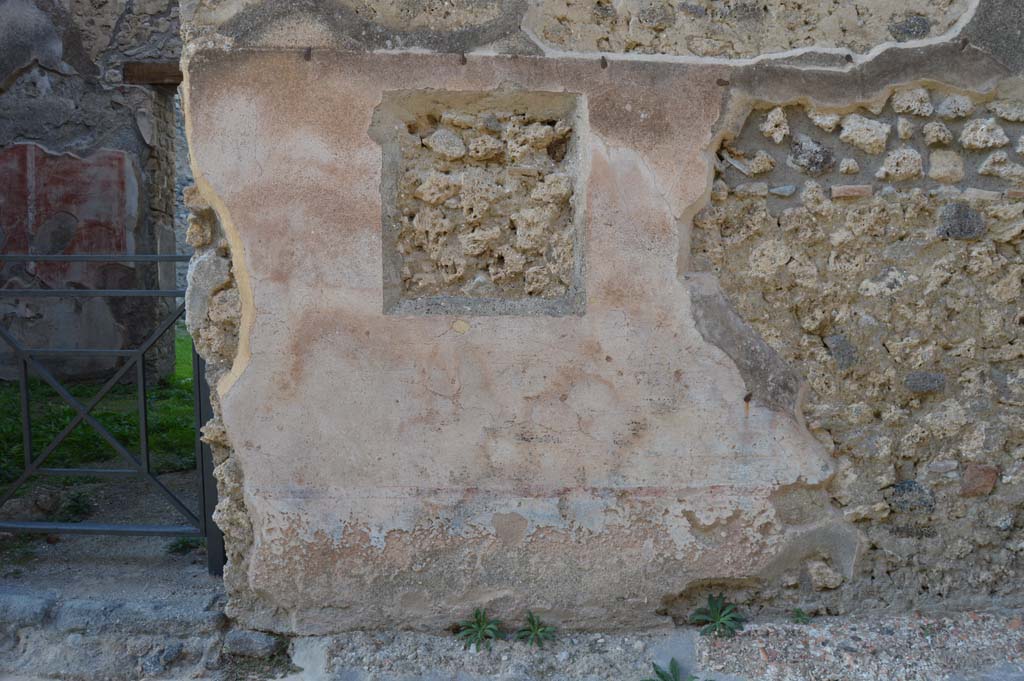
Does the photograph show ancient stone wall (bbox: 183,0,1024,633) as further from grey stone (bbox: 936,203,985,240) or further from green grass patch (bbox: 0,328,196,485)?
green grass patch (bbox: 0,328,196,485)

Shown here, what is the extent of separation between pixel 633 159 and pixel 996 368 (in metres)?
1.30

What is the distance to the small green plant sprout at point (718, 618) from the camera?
233 centimetres

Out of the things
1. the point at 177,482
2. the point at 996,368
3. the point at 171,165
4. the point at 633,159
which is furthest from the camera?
the point at 171,165

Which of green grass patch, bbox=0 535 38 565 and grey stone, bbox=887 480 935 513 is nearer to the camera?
grey stone, bbox=887 480 935 513

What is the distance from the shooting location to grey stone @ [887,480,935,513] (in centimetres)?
239

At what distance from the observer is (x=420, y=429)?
227 centimetres

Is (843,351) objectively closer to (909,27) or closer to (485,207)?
(909,27)

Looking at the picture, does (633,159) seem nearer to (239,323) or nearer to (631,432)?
(631,432)

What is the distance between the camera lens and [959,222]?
2342 mm

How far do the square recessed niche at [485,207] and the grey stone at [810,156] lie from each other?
639 millimetres

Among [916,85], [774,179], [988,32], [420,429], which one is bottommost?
[420,429]

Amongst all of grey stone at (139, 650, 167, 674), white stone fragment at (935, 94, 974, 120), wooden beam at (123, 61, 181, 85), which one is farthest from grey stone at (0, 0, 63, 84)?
white stone fragment at (935, 94, 974, 120)

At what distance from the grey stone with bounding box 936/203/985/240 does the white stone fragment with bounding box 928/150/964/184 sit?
0.27 feet

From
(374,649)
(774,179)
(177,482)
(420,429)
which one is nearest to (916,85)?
(774,179)
